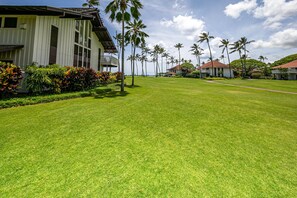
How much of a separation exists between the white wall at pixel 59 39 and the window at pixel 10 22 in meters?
2.07

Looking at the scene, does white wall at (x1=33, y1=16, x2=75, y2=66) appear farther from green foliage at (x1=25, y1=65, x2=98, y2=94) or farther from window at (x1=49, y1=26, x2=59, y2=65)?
green foliage at (x1=25, y1=65, x2=98, y2=94)

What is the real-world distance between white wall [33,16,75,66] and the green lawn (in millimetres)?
8981

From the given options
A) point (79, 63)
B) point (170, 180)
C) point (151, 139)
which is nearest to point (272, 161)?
point (170, 180)

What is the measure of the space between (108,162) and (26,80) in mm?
10860

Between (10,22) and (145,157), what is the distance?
17.5 metres

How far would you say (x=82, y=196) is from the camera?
2773mm

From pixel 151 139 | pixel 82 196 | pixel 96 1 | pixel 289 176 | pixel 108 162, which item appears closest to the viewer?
pixel 82 196

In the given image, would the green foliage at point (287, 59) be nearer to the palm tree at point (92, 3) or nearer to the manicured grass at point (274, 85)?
the manicured grass at point (274, 85)

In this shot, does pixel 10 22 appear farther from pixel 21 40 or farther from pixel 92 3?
pixel 92 3

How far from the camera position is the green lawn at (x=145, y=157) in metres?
3.02

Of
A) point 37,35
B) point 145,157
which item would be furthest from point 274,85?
point 37,35

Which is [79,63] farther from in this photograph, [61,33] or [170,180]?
[170,180]

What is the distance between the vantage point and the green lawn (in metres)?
3.02

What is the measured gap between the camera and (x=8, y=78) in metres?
9.38
